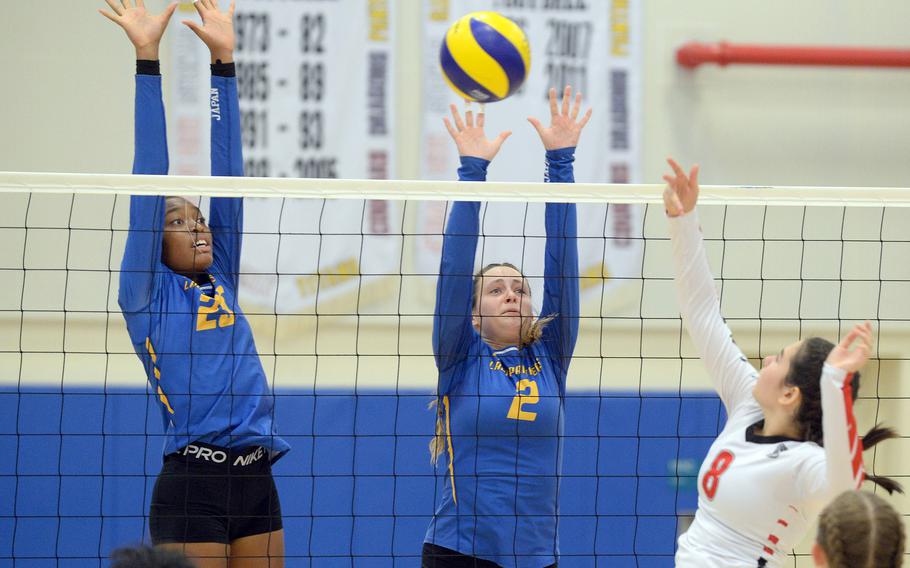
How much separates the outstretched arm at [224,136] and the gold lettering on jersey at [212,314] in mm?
143

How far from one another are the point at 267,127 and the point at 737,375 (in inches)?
151

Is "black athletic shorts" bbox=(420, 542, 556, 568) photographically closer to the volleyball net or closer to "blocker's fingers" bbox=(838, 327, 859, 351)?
"blocker's fingers" bbox=(838, 327, 859, 351)

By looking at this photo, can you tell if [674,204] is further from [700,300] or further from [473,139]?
[473,139]

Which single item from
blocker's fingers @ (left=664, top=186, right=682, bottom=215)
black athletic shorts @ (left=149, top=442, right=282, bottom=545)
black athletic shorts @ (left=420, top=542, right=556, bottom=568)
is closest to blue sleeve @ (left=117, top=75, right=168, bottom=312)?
black athletic shorts @ (left=149, top=442, right=282, bottom=545)

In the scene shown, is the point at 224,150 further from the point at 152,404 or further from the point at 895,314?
the point at 895,314

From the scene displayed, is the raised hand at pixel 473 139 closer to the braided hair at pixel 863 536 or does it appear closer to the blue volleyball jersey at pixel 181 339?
the blue volleyball jersey at pixel 181 339

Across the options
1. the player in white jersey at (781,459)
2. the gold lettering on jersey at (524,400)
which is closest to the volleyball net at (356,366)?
the gold lettering on jersey at (524,400)

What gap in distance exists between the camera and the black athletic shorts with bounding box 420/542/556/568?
309 centimetres

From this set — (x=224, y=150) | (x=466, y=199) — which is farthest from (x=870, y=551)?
(x=224, y=150)

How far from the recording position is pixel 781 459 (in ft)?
7.96

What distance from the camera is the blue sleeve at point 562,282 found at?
10.9 feet

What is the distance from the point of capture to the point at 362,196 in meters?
3.33

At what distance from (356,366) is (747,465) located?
3.30 m

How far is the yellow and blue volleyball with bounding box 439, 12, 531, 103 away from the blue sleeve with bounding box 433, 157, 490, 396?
628 millimetres
